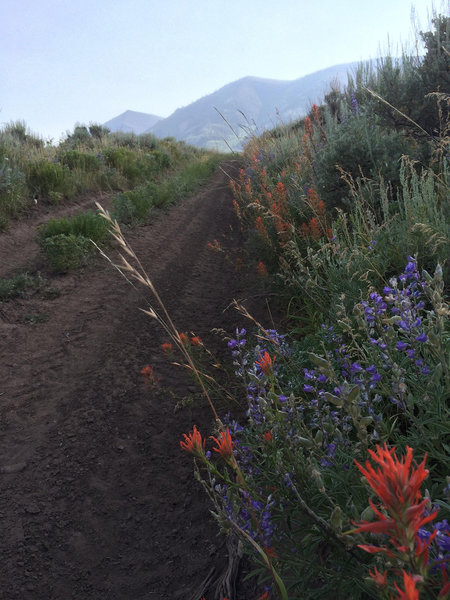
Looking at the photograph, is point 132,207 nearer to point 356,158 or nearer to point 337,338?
point 356,158

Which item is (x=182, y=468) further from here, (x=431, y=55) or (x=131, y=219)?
(x=131, y=219)

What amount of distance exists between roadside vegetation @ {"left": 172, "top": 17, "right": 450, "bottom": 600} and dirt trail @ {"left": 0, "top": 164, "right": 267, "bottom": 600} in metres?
0.30

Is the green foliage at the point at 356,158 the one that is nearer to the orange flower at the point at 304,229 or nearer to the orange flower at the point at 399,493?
the orange flower at the point at 304,229

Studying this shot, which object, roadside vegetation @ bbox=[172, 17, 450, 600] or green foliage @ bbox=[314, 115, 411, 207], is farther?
green foliage @ bbox=[314, 115, 411, 207]

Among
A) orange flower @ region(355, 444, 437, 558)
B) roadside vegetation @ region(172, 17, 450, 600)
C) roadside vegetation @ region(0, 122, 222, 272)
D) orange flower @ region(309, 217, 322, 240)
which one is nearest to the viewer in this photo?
orange flower @ region(355, 444, 437, 558)

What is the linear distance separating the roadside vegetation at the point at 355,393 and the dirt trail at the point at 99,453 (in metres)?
0.30

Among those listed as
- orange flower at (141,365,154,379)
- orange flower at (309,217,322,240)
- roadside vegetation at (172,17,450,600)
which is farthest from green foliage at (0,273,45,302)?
orange flower at (309,217,322,240)

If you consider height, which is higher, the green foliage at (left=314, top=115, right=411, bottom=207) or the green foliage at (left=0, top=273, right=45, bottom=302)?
the green foliage at (left=314, top=115, right=411, bottom=207)

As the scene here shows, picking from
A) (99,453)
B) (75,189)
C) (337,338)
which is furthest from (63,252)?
(337,338)

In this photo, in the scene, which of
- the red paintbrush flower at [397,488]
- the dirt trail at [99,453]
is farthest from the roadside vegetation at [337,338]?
the dirt trail at [99,453]

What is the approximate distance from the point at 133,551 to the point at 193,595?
485 millimetres

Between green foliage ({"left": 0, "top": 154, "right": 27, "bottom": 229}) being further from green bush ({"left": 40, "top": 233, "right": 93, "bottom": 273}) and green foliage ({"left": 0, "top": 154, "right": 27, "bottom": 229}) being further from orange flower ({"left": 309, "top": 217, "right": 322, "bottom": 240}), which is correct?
orange flower ({"left": 309, "top": 217, "right": 322, "bottom": 240})

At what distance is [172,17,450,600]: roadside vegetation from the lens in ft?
2.88

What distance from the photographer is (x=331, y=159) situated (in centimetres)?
482
